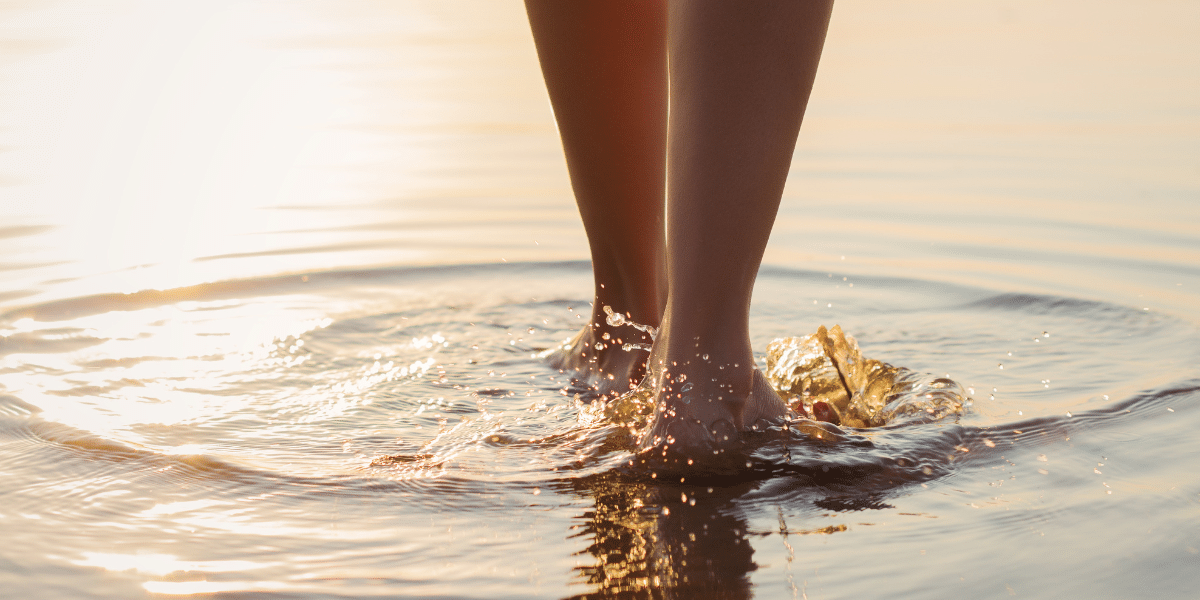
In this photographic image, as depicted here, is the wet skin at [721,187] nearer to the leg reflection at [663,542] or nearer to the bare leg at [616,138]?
the leg reflection at [663,542]

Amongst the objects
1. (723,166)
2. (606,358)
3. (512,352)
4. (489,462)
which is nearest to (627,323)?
(606,358)

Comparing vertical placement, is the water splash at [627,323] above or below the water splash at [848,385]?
above

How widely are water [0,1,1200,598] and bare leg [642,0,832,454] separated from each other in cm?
13

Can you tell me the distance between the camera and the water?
4.33 feet

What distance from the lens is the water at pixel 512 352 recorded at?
4.33 feet

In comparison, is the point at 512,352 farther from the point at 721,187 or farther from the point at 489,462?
the point at 721,187

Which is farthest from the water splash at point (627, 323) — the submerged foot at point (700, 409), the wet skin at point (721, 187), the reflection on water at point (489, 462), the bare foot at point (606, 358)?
the submerged foot at point (700, 409)

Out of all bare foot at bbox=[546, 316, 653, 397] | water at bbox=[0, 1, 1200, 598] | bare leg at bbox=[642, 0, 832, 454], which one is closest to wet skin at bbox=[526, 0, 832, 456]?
bare leg at bbox=[642, 0, 832, 454]

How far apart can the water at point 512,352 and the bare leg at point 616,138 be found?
0.67ft

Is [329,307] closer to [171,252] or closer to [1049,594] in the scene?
[171,252]

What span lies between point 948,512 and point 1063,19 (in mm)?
7799

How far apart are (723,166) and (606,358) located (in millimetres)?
731

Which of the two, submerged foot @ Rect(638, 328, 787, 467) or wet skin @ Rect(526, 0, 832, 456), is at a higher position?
wet skin @ Rect(526, 0, 832, 456)

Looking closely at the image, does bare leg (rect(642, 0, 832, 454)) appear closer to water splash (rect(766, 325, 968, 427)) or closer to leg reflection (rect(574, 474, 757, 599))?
leg reflection (rect(574, 474, 757, 599))
